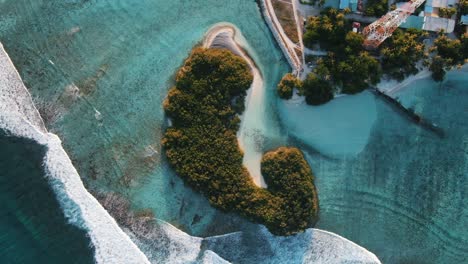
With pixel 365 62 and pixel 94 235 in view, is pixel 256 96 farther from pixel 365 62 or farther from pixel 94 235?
pixel 94 235

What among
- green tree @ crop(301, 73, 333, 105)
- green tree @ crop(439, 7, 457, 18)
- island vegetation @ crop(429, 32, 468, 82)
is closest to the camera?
island vegetation @ crop(429, 32, 468, 82)

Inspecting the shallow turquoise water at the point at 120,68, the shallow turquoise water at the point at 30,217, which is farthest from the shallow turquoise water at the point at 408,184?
the shallow turquoise water at the point at 30,217

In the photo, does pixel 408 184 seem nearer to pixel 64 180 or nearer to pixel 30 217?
pixel 64 180

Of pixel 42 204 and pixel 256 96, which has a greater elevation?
pixel 256 96

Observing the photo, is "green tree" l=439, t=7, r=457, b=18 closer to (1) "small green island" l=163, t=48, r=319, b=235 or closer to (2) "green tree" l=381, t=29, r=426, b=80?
(2) "green tree" l=381, t=29, r=426, b=80

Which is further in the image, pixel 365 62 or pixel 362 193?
pixel 362 193

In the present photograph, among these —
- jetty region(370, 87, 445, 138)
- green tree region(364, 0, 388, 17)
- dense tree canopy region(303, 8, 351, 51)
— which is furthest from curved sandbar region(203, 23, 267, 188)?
green tree region(364, 0, 388, 17)

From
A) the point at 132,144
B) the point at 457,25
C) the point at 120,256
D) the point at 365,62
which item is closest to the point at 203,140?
the point at 132,144
